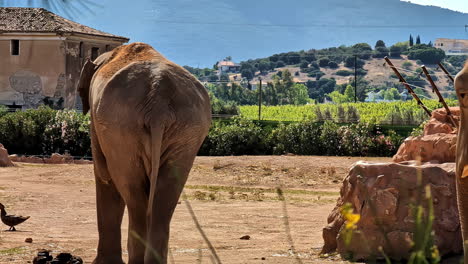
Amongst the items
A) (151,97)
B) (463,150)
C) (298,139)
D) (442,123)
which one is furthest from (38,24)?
(463,150)

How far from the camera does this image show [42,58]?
4362 centimetres

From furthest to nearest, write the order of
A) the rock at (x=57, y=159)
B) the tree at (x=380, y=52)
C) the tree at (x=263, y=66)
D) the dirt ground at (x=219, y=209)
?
the tree at (x=263, y=66), the tree at (x=380, y=52), the rock at (x=57, y=159), the dirt ground at (x=219, y=209)

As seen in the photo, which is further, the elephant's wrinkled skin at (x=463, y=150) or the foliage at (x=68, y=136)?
the foliage at (x=68, y=136)

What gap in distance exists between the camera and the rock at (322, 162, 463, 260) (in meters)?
8.98

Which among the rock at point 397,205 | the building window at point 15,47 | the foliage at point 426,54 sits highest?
the foliage at point 426,54

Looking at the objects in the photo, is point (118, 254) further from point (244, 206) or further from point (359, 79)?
point (359, 79)

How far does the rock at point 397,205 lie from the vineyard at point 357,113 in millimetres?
22003

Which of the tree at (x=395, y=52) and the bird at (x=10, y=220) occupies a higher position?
the tree at (x=395, y=52)

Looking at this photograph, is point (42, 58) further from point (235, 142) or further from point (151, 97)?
point (151, 97)

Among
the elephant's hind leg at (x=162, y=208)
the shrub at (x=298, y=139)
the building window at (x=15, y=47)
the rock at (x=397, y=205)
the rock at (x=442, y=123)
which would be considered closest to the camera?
the elephant's hind leg at (x=162, y=208)

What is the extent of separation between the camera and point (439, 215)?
9.09 m

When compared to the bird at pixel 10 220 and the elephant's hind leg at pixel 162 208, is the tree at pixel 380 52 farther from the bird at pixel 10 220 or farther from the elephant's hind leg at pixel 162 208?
the elephant's hind leg at pixel 162 208

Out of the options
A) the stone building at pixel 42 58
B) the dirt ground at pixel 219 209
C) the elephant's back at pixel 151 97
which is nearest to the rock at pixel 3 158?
the dirt ground at pixel 219 209

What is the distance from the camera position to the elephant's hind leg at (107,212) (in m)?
7.45
